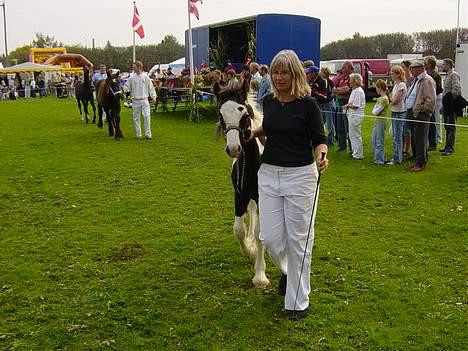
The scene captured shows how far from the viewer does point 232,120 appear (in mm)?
4504

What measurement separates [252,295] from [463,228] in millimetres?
3277

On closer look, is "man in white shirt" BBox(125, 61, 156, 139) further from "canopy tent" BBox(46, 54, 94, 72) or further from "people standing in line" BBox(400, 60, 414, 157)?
"canopy tent" BBox(46, 54, 94, 72)

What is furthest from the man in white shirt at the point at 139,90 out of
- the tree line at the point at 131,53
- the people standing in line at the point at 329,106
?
the tree line at the point at 131,53

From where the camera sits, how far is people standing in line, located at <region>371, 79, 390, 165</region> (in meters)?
10.5

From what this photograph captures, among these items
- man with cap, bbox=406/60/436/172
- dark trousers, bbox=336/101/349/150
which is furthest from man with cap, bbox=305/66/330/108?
man with cap, bbox=406/60/436/172

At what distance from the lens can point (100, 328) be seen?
4258 millimetres

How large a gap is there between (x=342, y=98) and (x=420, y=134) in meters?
2.90

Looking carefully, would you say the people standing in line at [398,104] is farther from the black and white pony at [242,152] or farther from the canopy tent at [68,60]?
the canopy tent at [68,60]

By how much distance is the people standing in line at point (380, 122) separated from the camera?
412 inches

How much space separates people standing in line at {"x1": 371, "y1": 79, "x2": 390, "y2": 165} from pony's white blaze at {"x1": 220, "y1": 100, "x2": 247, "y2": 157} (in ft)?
21.3

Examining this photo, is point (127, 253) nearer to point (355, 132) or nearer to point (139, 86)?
point (355, 132)

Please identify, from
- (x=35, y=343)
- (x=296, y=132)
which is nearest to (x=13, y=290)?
(x=35, y=343)

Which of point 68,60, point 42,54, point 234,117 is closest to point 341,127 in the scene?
point 234,117

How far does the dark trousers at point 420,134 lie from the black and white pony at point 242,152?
543cm
